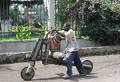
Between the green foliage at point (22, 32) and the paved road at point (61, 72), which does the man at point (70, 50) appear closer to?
the paved road at point (61, 72)

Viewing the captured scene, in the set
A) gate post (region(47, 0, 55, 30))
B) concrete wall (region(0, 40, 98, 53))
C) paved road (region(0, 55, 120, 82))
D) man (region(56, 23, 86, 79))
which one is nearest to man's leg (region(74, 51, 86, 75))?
man (region(56, 23, 86, 79))

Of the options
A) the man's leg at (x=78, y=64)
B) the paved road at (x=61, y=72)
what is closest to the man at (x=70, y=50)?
the man's leg at (x=78, y=64)

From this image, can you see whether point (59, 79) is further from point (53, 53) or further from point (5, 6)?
point (5, 6)

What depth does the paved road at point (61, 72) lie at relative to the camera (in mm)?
9492

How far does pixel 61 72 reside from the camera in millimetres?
10367

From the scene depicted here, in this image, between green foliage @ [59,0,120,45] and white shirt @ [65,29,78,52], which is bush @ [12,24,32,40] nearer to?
green foliage @ [59,0,120,45]

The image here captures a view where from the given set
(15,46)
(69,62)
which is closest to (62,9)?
(15,46)

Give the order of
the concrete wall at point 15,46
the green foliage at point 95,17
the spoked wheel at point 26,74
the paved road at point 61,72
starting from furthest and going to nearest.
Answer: the green foliage at point 95,17 < the concrete wall at point 15,46 < the paved road at point 61,72 < the spoked wheel at point 26,74

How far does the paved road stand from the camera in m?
9.49

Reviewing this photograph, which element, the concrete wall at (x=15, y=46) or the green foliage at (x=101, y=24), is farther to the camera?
the green foliage at (x=101, y=24)

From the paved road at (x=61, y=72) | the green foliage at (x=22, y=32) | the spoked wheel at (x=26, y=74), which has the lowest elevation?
the paved road at (x=61, y=72)

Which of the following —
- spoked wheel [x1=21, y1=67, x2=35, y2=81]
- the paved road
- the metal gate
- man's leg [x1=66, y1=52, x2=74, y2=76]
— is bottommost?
the paved road

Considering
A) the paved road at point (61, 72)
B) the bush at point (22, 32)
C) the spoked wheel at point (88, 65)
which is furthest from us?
the bush at point (22, 32)

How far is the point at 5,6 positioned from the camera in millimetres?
12523
